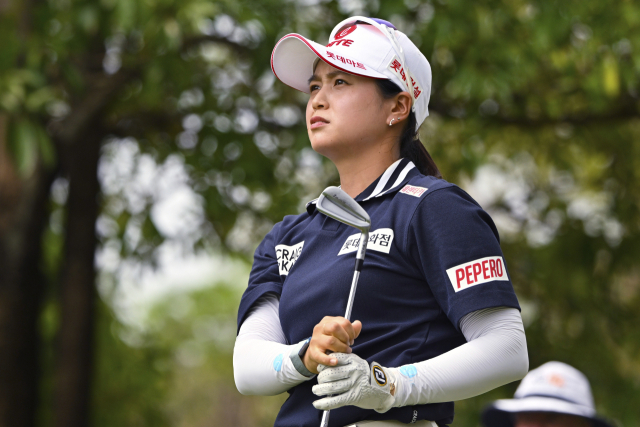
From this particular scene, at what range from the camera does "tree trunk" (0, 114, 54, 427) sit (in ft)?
Result: 22.7

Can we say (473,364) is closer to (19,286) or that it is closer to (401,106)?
(401,106)

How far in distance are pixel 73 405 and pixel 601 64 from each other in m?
5.45

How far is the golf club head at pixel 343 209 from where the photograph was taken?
1979mm

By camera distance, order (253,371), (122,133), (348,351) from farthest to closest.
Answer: (122,133), (253,371), (348,351)

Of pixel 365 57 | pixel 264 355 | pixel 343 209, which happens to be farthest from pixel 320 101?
pixel 264 355

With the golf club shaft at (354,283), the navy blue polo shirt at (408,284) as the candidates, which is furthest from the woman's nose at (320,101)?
the golf club shaft at (354,283)

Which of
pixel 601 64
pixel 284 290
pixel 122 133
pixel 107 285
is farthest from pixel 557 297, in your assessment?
pixel 284 290

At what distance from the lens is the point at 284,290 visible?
7.14ft

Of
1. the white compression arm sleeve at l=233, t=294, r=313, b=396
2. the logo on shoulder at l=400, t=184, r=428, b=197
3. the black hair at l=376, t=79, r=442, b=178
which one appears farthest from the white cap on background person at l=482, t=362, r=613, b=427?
the logo on shoulder at l=400, t=184, r=428, b=197

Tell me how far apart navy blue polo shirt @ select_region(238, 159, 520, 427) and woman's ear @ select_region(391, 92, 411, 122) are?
227 mm

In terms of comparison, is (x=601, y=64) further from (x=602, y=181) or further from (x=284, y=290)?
(x=284, y=290)

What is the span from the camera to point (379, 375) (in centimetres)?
179

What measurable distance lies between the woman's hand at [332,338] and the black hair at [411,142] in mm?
669

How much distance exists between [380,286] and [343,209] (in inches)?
8.0
